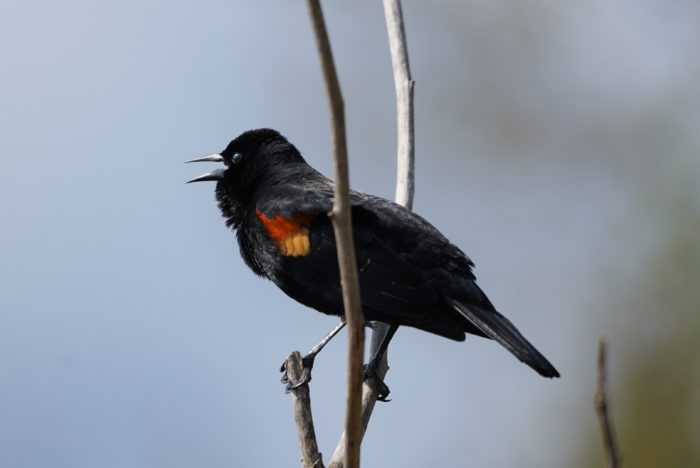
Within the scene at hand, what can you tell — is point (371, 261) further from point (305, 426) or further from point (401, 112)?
point (305, 426)

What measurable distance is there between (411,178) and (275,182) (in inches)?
32.6

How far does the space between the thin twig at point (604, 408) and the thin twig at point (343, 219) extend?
26.6 inches

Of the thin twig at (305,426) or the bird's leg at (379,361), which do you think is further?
the bird's leg at (379,361)

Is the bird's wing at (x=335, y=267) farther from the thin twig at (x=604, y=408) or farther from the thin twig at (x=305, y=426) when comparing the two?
the thin twig at (x=604, y=408)

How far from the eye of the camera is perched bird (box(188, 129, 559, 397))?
3605 millimetres

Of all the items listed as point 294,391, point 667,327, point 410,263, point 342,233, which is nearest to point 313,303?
point 410,263

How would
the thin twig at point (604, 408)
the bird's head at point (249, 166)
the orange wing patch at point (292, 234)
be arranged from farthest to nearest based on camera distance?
the bird's head at point (249, 166) → the orange wing patch at point (292, 234) → the thin twig at point (604, 408)

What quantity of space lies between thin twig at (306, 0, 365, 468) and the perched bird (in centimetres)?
119

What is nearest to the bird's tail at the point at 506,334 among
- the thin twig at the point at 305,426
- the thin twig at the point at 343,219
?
the thin twig at the point at 305,426

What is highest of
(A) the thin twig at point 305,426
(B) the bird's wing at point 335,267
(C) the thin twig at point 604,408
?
(B) the bird's wing at point 335,267

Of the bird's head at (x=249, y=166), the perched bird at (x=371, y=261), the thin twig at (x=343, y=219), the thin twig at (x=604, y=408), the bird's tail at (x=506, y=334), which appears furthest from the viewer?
the bird's head at (x=249, y=166)

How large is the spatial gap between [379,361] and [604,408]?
2445 mm

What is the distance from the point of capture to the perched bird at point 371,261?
3605mm

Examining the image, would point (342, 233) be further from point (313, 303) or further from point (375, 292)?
point (313, 303)
